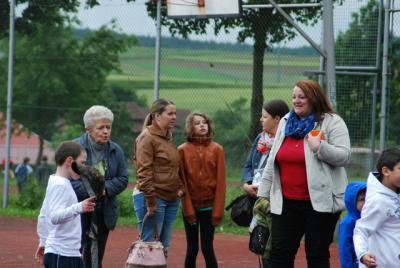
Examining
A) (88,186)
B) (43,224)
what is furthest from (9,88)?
(43,224)

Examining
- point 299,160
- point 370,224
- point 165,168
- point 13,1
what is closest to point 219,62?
point 13,1

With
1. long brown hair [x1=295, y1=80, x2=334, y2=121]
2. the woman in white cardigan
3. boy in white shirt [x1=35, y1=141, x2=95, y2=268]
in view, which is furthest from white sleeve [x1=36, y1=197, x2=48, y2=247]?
long brown hair [x1=295, y1=80, x2=334, y2=121]

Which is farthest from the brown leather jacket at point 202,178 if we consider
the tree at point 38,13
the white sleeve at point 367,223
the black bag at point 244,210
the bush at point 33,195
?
the bush at point 33,195

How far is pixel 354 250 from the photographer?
7.21 m

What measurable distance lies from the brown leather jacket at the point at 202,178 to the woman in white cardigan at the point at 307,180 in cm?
187

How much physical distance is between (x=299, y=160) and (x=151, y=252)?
1.63 m

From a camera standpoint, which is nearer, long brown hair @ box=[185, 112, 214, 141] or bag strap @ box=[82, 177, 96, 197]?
bag strap @ box=[82, 177, 96, 197]

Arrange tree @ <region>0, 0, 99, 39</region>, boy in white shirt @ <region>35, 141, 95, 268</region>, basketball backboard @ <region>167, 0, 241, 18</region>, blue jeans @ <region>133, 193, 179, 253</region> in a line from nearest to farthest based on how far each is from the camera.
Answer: boy in white shirt @ <region>35, 141, 95, 268</region>
blue jeans @ <region>133, 193, 179, 253</region>
basketball backboard @ <region>167, 0, 241, 18</region>
tree @ <region>0, 0, 99, 39</region>

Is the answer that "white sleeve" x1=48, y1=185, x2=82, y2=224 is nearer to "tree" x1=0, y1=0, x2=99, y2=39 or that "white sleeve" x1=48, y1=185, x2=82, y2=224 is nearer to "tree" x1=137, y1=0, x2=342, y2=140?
"tree" x1=137, y1=0, x2=342, y2=140

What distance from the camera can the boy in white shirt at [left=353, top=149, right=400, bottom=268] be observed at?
656cm

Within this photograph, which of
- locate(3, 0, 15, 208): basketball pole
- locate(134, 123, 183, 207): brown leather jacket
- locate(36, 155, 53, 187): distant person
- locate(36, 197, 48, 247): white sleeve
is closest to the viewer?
locate(36, 197, 48, 247): white sleeve

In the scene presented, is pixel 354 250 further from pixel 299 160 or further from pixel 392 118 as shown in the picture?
pixel 392 118

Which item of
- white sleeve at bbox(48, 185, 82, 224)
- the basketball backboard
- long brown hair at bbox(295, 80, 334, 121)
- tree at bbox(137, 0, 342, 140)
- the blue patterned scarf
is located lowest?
white sleeve at bbox(48, 185, 82, 224)

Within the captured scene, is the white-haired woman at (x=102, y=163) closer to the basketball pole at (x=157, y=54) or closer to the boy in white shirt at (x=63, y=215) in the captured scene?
the boy in white shirt at (x=63, y=215)
